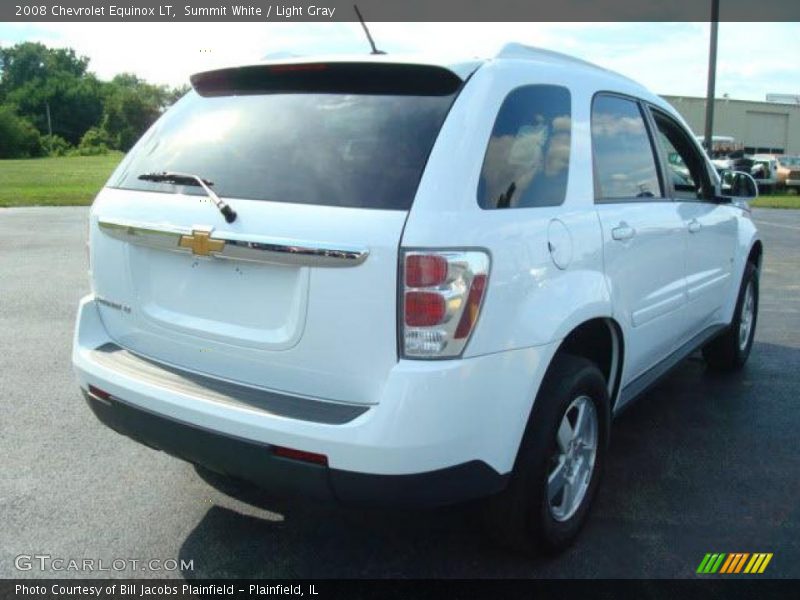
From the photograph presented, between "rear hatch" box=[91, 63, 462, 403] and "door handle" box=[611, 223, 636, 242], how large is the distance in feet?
3.34

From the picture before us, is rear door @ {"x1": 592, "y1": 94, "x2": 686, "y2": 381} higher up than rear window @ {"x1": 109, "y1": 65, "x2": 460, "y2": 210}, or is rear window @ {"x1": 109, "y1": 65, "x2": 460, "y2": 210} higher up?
rear window @ {"x1": 109, "y1": 65, "x2": 460, "y2": 210}

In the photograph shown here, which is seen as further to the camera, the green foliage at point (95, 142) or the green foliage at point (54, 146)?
the green foliage at point (95, 142)

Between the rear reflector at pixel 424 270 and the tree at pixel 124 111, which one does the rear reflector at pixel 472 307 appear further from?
the tree at pixel 124 111

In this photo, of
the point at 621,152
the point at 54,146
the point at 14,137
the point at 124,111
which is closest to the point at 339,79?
the point at 621,152

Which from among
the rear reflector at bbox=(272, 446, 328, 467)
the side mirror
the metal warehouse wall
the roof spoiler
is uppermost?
the roof spoiler

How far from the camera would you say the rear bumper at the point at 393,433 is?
7.46ft

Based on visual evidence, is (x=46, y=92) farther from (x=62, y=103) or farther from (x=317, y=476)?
(x=317, y=476)

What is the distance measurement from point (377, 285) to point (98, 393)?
4.26ft

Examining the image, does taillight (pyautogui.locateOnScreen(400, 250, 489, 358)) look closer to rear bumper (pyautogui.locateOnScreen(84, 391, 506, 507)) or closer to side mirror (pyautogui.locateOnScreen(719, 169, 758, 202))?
rear bumper (pyautogui.locateOnScreen(84, 391, 506, 507))

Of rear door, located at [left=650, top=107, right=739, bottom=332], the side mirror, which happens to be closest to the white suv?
rear door, located at [left=650, top=107, right=739, bottom=332]

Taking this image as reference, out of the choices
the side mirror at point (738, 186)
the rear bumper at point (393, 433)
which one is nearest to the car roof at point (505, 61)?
the rear bumper at point (393, 433)

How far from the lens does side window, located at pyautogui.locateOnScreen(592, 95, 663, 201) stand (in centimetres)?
328

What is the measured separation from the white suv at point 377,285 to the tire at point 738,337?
2.36 m

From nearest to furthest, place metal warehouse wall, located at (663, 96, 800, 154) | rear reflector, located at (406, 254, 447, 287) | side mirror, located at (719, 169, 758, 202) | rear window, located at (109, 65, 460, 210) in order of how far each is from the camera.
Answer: rear reflector, located at (406, 254, 447, 287), rear window, located at (109, 65, 460, 210), side mirror, located at (719, 169, 758, 202), metal warehouse wall, located at (663, 96, 800, 154)
